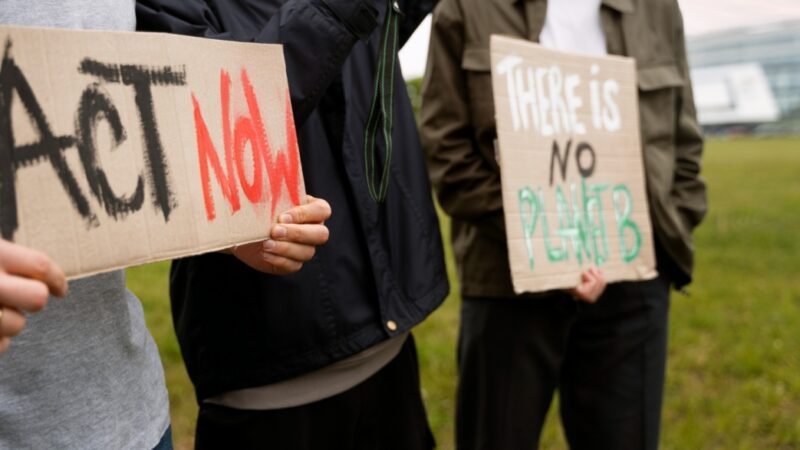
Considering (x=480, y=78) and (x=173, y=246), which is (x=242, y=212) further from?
(x=480, y=78)

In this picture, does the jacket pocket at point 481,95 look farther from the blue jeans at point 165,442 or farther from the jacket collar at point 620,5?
the blue jeans at point 165,442

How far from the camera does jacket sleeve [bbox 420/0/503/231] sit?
1.95 meters

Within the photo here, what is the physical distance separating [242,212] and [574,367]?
1.31 meters

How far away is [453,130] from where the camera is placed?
1.97 metres

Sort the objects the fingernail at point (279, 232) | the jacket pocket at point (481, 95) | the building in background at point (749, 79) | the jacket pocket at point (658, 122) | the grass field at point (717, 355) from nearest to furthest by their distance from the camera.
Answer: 1. the fingernail at point (279, 232)
2. the jacket pocket at point (481, 95)
3. the jacket pocket at point (658, 122)
4. the grass field at point (717, 355)
5. the building in background at point (749, 79)

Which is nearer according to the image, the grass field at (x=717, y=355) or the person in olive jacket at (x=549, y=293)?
the person in olive jacket at (x=549, y=293)

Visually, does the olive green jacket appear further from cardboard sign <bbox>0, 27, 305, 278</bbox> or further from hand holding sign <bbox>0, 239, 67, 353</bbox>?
hand holding sign <bbox>0, 239, 67, 353</bbox>

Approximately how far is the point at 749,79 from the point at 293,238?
65064 millimetres

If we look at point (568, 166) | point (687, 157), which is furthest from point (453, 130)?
point (687, 157)

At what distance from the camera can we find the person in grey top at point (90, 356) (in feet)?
3.03

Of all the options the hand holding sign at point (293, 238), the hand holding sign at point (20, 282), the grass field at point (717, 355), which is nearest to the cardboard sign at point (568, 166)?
the hand holding sign at point (293, 238)

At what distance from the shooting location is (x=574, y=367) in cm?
210

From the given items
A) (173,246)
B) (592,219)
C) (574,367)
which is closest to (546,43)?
(592,219)

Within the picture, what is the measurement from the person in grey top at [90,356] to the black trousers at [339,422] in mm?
276
